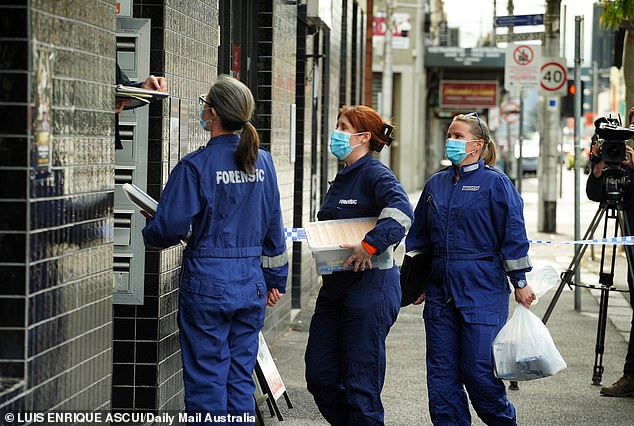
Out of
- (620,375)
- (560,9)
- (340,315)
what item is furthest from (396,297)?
(560,9)

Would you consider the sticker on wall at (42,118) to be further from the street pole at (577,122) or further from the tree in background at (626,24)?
the tree in background at (626,24)

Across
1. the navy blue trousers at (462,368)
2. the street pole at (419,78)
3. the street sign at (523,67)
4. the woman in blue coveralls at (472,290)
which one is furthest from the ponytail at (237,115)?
the street pole at (419,78)

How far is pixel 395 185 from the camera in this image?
20.7ft

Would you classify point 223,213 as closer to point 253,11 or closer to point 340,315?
point 340,315

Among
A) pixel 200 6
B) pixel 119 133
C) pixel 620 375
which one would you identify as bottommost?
pixel 620 375

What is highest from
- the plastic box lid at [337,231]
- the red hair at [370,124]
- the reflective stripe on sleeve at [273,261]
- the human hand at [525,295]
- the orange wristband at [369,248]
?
the red hair at [370,124]

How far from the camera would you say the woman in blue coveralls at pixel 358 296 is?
20.4 ft

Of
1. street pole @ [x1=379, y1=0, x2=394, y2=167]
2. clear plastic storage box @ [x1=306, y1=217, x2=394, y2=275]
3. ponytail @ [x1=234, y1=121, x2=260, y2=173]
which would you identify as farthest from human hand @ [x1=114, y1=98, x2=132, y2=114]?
street pole @ [x1=379, y1=0, x2=394, y2=167]

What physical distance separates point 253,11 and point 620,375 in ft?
13.3

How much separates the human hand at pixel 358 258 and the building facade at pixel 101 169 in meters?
1.08

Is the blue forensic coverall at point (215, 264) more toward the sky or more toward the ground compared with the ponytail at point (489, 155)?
more toward the ground

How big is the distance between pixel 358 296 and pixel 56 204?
2.00 m

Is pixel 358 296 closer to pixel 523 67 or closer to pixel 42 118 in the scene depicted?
pixel 42 118

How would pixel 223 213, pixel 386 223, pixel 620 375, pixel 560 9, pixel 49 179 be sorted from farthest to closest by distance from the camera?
pixel 560 9 < pixel 620 375 < pixel 386 223 < pixel 223 213 < pixel 49 179
